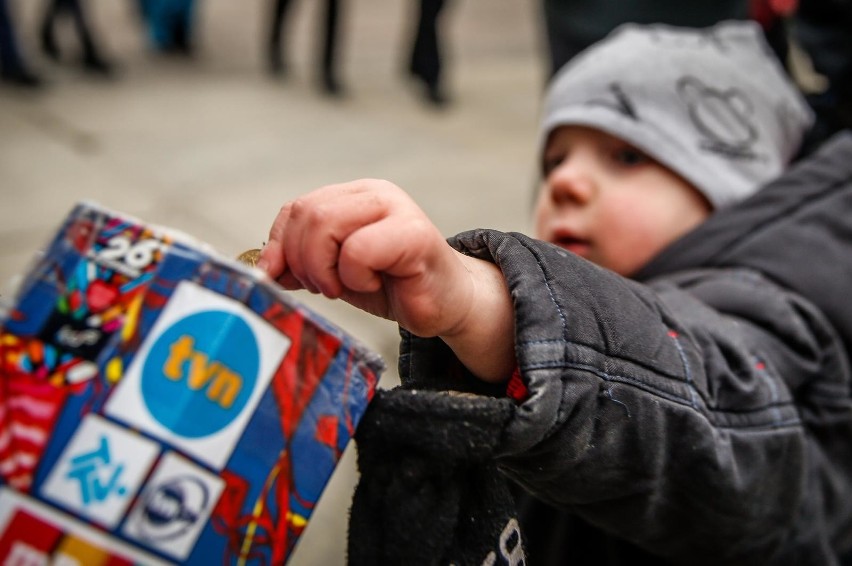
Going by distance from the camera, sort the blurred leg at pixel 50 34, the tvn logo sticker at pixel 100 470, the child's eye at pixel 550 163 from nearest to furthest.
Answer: the tvn logo sticker at pixel 100 470 → the child's eye at pixel 550 163 → the blurred leg at pixel 50 34

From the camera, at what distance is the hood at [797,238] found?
28.6 inches

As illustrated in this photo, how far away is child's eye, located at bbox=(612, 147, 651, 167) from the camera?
3.06 ft

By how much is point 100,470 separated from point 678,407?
14.4 inches

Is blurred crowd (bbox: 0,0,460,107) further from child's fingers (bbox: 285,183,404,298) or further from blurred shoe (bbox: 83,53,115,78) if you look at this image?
child's fingers (bbox: 285,183,404,298)

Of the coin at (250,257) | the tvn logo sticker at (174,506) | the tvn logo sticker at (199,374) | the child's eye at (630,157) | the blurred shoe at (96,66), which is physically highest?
the blurred shoe at (96,66)

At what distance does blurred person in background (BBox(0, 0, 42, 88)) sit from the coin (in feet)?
6.76

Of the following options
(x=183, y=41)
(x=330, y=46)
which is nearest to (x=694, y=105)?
(x=330, y=46)

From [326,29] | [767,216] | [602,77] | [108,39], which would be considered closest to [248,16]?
[108,39]

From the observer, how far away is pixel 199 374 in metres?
0.33

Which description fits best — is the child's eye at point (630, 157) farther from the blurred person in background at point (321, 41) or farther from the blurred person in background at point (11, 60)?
the blurred person in background at point (11, 60)

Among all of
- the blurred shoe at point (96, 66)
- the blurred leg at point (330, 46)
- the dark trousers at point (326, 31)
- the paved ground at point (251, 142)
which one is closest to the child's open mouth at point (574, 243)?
the paved ground at point (251, 142)

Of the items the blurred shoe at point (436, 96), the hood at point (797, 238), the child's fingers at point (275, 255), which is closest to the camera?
the child's fingers at point (275, 255)

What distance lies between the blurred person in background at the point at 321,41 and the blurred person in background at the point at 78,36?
21.1 inches

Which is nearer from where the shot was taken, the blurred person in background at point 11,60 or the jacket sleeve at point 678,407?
the jacket sleeve at point 678,407
